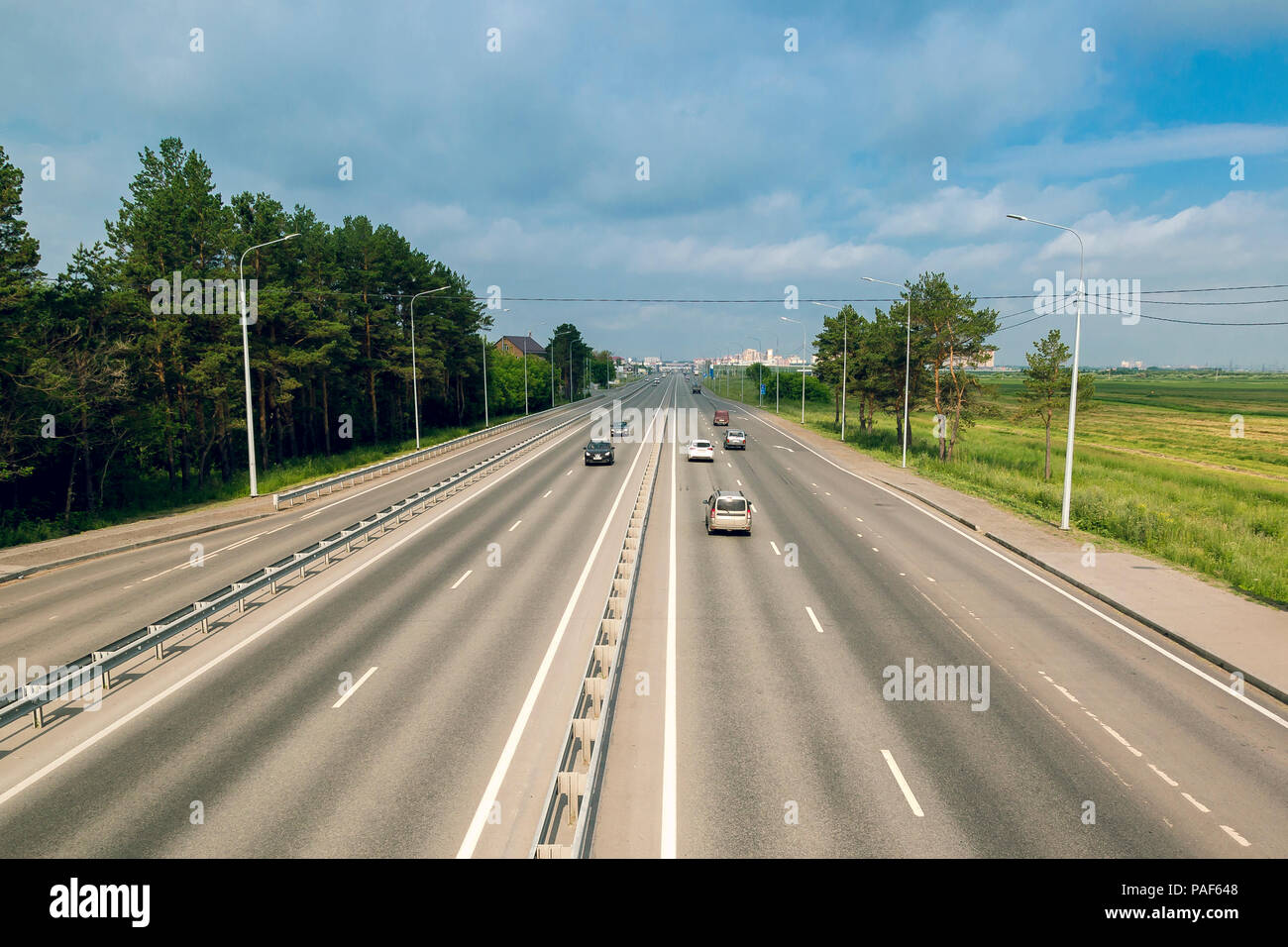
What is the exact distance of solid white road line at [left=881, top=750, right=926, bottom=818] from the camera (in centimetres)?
828

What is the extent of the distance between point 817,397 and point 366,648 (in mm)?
126912

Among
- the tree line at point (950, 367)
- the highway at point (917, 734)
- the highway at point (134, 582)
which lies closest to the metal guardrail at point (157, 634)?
the highway at point (134, 582)

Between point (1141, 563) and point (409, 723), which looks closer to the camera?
point (409, 723)

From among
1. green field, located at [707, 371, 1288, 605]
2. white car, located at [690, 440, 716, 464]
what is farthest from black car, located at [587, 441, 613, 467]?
green field, located at [707, 371, 1288, 605]

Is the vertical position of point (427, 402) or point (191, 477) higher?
Answer: point (427, 402)

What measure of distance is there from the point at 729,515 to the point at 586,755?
49.8 feet

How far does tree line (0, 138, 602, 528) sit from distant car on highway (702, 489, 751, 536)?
20805 millimetres

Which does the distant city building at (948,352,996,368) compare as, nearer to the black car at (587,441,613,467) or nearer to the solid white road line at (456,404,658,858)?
the black car at (587,441,613,467)

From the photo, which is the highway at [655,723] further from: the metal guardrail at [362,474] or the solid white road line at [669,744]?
the metal guardrail at [362,474]

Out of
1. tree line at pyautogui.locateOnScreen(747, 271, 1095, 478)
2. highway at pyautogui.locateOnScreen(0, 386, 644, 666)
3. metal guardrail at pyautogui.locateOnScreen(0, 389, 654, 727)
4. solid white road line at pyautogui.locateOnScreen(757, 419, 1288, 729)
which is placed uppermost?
tree line at pyautogui.locateOnScreen(747, 271, 1095, 478)

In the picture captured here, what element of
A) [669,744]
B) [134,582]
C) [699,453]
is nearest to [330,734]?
[669,744]
